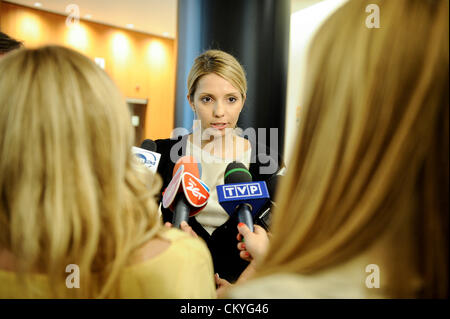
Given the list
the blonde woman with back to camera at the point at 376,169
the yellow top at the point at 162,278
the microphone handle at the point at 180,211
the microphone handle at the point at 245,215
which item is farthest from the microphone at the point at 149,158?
the blonde woman with back to camera at the point at 376,169

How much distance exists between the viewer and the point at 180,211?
3.12 ft

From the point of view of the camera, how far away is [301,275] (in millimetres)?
435

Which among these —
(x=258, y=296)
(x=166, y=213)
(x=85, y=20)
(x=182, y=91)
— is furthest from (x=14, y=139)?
(x=85, y=20)

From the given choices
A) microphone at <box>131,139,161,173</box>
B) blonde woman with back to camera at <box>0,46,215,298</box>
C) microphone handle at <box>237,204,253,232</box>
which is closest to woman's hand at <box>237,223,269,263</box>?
microphone handle at <box>237,204,253,232</box>

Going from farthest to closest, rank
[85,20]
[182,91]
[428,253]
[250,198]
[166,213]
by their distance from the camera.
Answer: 1. [85,20]
2. [182,91]
3. [166,213]
4. [250,198]
5. [428,253]

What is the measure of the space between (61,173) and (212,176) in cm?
82

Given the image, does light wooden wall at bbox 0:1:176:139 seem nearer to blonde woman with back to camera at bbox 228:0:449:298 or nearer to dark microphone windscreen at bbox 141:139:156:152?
dark microphone windscreen at bbox 141:139:156:152

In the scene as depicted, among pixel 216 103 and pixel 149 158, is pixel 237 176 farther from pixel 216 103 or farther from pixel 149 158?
pixel 216 103

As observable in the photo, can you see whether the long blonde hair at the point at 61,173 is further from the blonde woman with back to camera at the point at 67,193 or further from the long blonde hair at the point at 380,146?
the long blonde hair at the point at 380,146

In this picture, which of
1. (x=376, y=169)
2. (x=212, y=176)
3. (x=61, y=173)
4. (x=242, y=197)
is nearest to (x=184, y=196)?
(x=242, y=197)

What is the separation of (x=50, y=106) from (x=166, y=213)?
0.78 m

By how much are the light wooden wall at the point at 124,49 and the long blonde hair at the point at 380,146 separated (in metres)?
5.32

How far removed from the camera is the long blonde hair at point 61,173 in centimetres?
52

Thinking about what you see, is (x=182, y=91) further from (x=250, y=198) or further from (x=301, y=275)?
(x=301, y=275)
